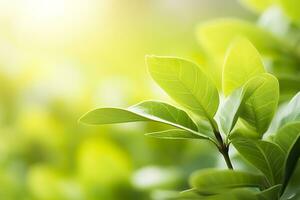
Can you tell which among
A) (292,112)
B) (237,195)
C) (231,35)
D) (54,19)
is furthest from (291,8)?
(54,19)

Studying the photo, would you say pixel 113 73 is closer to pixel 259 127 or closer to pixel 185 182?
pixel 185 182

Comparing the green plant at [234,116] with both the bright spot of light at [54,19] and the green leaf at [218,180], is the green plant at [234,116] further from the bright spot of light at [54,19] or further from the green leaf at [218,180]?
the bright spot of light at [54,19]

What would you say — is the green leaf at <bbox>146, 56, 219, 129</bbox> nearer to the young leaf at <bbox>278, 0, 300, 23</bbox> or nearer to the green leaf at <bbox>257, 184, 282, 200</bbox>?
the green leaf at <bbox>257, 184, 282, 200</bbox>

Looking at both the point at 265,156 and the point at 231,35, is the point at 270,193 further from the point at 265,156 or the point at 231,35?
the point at 231,35

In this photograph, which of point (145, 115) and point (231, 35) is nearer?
point (145, 115)

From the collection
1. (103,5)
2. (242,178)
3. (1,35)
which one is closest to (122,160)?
(242,178)

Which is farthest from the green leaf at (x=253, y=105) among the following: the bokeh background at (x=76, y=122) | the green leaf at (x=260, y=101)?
the bokeh background at (x=76, y=122)
